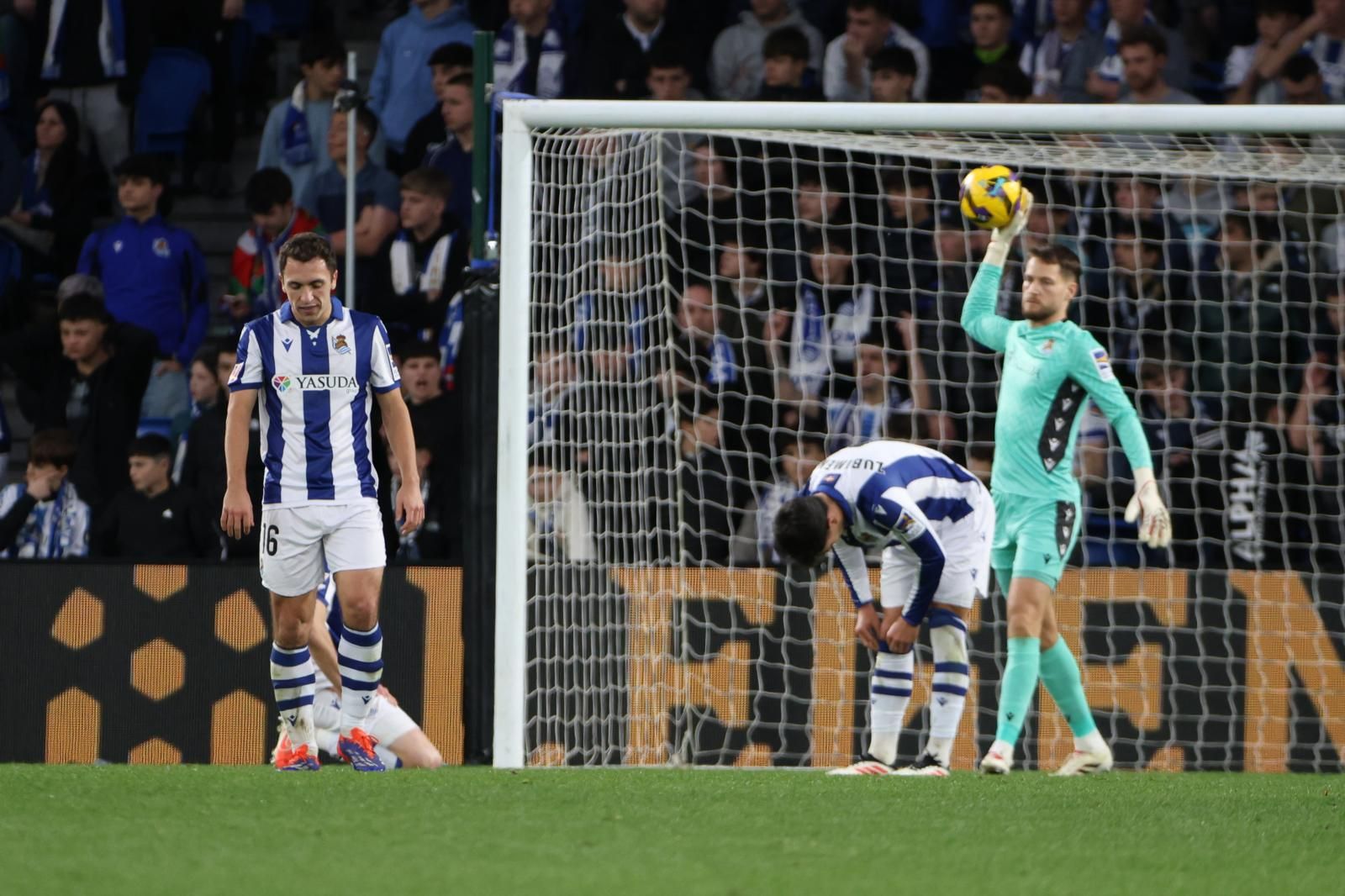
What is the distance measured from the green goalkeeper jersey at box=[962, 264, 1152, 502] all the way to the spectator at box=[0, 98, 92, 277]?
21.9 feet

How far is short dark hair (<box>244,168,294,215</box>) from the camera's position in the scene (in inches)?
425

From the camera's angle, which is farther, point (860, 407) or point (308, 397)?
Result: point (860, 407)

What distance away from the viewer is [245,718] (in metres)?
8.12

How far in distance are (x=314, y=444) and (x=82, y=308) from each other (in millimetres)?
4606

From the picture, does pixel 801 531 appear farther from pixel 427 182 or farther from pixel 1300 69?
pixel 1300 69

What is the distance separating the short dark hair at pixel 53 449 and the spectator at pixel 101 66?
3044mm

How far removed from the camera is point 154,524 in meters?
8.83

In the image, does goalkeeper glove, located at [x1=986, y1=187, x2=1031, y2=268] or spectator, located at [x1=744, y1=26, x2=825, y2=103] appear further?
spectator, located at [x1=744, y1=26, x2=825, y2=103]

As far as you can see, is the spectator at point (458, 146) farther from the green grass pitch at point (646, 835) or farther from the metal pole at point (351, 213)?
the green grass pitch at point (646, 835)

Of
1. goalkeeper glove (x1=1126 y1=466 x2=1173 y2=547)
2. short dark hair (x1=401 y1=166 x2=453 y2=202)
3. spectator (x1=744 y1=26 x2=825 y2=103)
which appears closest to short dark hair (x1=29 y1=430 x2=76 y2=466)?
short dark hair (x1=401 y1=166 x2=453 y2=202)

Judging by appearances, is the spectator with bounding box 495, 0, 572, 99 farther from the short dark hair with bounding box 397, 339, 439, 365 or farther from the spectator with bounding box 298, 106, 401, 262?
the short dark hair with bounding box 397, 339, 439, 365

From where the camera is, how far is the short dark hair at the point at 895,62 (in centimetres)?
1027

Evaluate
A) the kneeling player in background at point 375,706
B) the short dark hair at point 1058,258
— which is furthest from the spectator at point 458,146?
the short dark hair at point 1058,258

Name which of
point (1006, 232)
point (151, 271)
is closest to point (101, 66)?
point (151, 271)
